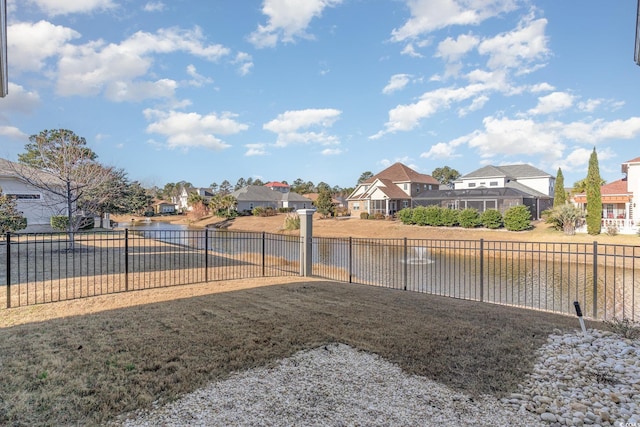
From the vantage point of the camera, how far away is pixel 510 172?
134 feet

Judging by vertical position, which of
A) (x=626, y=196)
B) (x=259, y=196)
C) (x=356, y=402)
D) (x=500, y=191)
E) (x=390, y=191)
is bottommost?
(x=356, y=402)

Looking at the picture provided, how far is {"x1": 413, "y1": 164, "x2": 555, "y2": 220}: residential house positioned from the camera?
31.4 meters

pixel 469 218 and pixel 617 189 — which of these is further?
pixel 469 218

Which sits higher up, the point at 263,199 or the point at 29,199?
the point at 263,199

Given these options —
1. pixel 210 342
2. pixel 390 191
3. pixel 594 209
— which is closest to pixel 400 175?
pixel 390 191

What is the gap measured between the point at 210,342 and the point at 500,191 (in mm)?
33824

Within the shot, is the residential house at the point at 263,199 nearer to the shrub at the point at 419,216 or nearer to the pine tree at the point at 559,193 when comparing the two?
the shrub at the point at 419,216

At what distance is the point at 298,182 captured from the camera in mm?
92875

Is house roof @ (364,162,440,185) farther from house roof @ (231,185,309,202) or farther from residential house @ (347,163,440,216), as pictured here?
house roof @ (231,185,309,202)

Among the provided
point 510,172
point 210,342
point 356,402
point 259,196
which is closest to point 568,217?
point 510,172

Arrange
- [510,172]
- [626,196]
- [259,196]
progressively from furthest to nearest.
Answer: [259,196] → [510,172] → [626,196]

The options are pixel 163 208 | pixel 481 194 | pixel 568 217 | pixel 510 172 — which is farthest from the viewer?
pixel 163 208

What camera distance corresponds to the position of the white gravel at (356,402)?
9.16 feet

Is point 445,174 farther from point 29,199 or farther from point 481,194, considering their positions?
point 29,199
